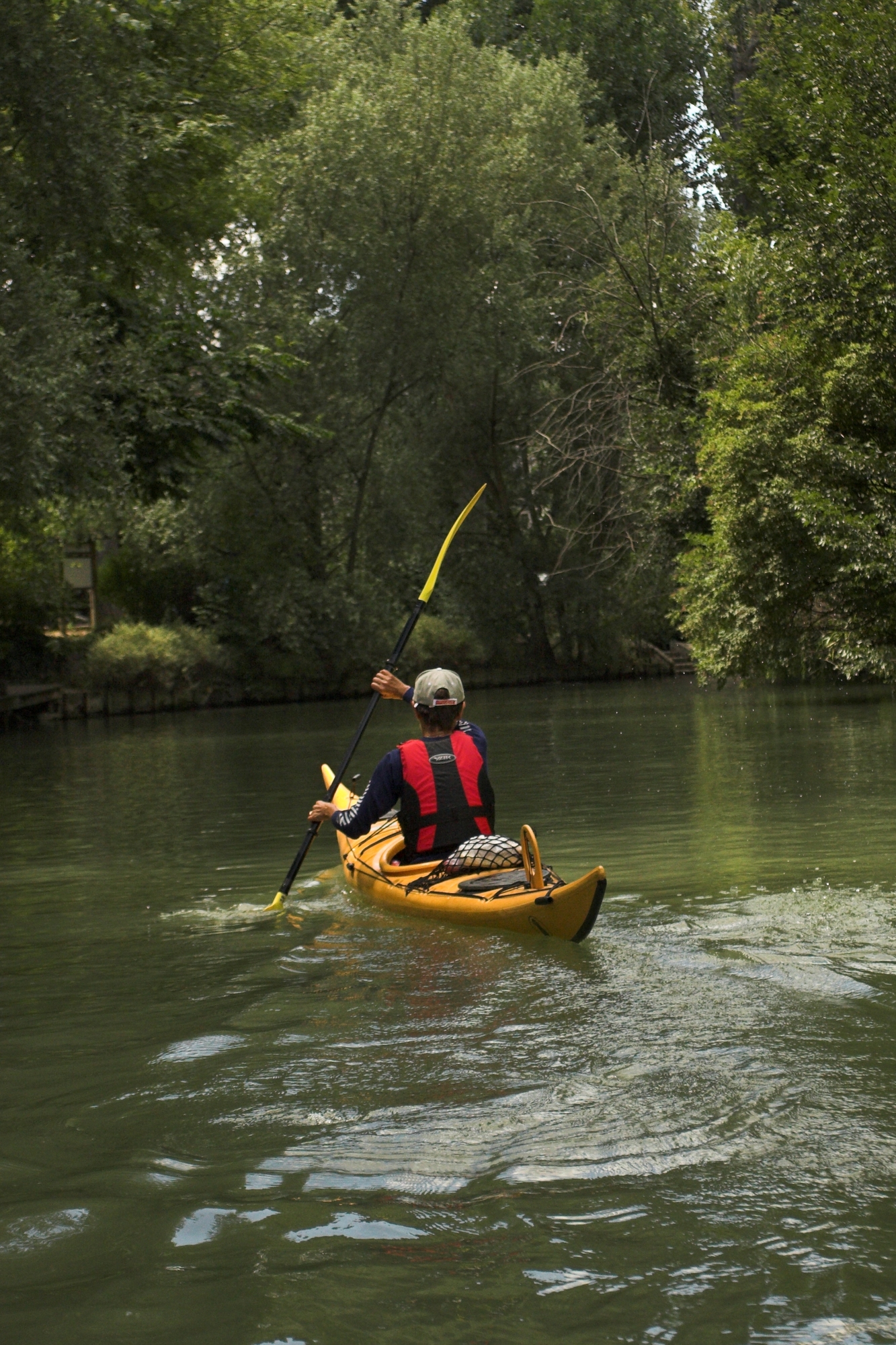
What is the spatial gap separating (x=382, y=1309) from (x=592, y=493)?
25569 mm

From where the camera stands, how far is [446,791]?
7.69 metres

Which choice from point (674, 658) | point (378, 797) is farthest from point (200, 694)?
point (378, 797)

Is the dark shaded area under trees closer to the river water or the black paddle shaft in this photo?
the black paddle shaft

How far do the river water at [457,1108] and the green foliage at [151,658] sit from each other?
22.2 meters

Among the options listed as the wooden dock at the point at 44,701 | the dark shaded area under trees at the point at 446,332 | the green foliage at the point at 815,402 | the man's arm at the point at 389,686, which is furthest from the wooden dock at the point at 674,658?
the man's arm at the point at 389,686

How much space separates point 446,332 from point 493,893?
27.3 metres

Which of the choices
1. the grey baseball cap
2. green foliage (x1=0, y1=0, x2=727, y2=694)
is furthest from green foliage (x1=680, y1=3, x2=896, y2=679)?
the grey baseball cap

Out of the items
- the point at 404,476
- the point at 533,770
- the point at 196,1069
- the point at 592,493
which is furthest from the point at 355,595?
the point at 196,1069

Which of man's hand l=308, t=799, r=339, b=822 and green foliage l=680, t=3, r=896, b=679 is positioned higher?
green foliage l=680, t=3, r=896, b=679

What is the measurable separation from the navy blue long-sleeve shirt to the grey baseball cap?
7.9 inches

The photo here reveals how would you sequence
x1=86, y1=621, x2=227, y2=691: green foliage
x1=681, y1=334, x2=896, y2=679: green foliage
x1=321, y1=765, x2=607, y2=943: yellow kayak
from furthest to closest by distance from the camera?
x1=86, y1=621, x2=227, y2=691: green foliage
x1=681, y1=334, x2=896, y2=679: green foliage
x1=321, y1=765, x2=607, y2=943: yellow kayak

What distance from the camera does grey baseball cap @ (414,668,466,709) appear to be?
25.1 ft

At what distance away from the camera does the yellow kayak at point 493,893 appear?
6.53 metres

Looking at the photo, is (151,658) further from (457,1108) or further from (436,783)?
(457,1108)
